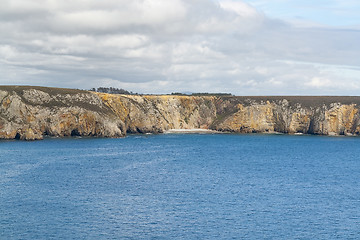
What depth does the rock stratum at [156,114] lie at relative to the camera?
132 m

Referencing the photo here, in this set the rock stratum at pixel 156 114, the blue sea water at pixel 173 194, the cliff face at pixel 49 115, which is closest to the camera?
the blue sea water at pixel 173 194

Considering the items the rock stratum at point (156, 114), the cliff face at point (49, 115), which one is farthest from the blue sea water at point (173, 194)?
the rock stratum at point (156, 114)

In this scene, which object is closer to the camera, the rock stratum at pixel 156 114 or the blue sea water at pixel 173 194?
the blue sea water at pixel 173 194

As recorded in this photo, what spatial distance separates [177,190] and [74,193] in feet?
47.1

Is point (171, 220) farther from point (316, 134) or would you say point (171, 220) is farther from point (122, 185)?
point (316, 134)

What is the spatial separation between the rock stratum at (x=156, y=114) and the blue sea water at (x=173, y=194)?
68.0 feet

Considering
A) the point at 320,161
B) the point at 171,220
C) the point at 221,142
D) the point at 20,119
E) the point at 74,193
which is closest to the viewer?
the point at 171,220

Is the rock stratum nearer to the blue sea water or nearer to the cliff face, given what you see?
the cliff face

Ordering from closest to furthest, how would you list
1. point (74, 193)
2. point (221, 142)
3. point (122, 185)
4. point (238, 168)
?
point (74, 193), point (122, 185), point (238, 168), point (221, 142)

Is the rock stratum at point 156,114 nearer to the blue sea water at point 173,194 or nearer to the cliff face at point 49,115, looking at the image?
the cliff face at point 49,115

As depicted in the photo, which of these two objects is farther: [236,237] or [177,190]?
[177,190]

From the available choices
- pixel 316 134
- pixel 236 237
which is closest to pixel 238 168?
pixel 236 237

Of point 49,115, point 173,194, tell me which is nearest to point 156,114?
point 49,115

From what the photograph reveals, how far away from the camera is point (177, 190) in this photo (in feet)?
213
